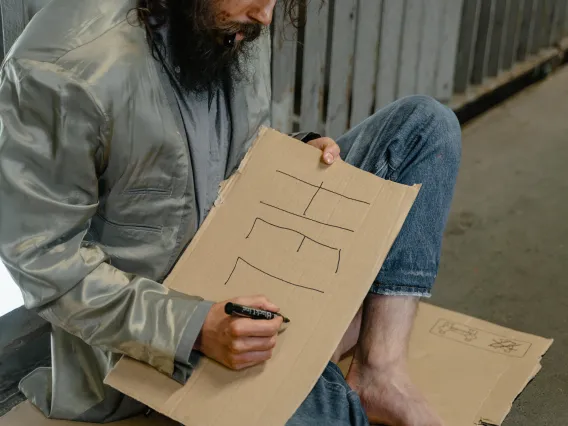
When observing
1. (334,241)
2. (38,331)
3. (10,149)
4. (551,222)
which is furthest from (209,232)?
(551,222)

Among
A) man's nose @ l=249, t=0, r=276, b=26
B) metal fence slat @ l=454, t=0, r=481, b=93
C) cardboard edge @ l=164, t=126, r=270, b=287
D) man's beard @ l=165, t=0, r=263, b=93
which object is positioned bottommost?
metal fence slat @ l=454, t=0, r=481, b=93

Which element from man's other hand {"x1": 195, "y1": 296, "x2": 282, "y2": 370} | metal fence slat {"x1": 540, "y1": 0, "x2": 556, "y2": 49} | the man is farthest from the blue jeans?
metal fence slat {"x1": 540, "y1": 0, "x2": 556, "y2": 49}

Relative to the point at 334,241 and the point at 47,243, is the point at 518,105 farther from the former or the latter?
the point at 47,243

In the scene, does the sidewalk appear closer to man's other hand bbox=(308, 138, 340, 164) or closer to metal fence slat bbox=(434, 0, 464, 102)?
metal fence slat bbox=(434, 0, 464, 102)

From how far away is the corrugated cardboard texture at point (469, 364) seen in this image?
1301 millimetres

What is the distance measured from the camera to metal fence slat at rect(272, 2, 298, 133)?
6.05 ft

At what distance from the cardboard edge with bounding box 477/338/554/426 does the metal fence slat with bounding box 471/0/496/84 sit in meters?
1.53

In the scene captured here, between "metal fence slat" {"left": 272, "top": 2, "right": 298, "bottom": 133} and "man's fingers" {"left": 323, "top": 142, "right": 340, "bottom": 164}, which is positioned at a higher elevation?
"man's fingers" {"left": 323, "top": 142, "right": 340, "bottom": 164}

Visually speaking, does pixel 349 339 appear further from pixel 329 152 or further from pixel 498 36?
pixel 498 36

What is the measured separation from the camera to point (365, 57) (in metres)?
2.16

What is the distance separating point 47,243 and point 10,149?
0.13 m

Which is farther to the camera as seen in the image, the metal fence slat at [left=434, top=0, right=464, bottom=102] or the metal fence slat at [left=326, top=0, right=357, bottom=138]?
the metal fence slat at [left=434, top=0, right=464, bottom=102]

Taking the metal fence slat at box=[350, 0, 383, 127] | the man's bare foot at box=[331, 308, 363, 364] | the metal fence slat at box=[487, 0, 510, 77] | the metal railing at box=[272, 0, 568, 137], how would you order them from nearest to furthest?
1. the man's bare foot at box=[331, 308, 363, 364]
2. the metal railing at box=[272, 0, 568, 137]
3. the metal fence slat at box=[350, 0, 383, 127]
4. the metal fence slat at box=[487, 0, 510, 77]

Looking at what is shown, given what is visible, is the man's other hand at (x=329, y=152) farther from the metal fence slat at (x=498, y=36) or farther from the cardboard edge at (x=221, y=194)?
the metal fence slat at (x=498, y=36)
